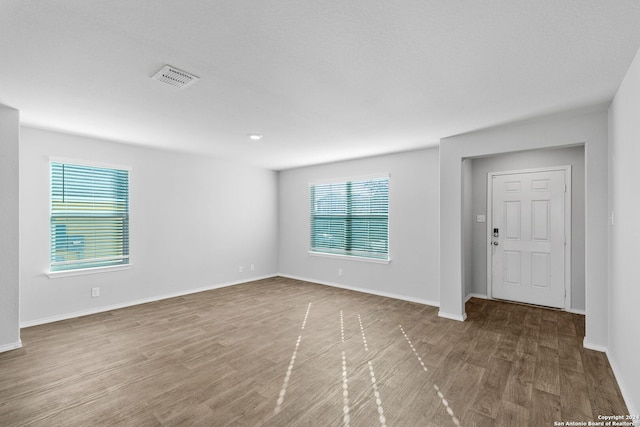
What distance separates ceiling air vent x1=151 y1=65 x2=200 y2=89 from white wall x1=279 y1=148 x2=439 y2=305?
357cm

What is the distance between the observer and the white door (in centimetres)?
A: 427

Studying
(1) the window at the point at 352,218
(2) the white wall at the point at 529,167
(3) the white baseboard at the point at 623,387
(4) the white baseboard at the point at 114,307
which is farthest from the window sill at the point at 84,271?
(3) the white baseboard at the point at 623,387

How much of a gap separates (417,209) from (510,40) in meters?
3.21

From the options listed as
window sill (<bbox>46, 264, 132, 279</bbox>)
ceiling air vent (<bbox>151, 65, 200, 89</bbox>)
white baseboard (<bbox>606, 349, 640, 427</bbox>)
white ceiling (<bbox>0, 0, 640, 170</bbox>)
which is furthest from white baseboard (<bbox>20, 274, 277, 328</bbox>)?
white baseboard (<bbox>606, 349, 640, 427</bbox>)

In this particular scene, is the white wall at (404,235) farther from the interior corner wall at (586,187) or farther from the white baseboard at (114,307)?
the white baseboard at (114,307)

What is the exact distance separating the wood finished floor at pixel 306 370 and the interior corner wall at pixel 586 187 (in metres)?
0.39

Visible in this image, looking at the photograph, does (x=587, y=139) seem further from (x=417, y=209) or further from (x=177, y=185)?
(x=177, y=185)

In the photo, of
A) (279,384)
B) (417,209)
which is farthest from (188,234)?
(417,209)

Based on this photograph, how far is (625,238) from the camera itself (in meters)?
2.22

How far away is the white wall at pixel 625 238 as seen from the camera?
6.43ft

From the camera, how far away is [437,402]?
2.17 metres

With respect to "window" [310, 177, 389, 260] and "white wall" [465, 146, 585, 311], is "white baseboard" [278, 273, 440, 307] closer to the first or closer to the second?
"window" [310, 177, 389, 260]

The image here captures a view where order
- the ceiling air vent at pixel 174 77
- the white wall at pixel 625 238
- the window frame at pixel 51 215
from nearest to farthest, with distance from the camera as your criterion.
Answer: the white wall at pixel 625 238
the ceiling air vent at pixel 174 77
the window frame at pixel 51 215

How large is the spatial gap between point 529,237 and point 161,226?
5804mm
